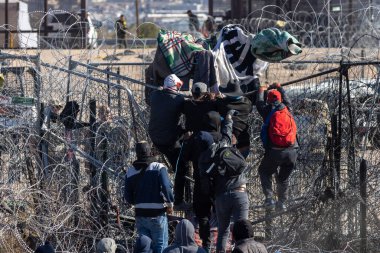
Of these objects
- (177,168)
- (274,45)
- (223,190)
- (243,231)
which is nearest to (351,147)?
(274,45)

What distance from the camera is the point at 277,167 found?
9953 mm

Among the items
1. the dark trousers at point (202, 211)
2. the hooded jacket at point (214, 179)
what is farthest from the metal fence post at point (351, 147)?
the dark trousers at point (202, 211)

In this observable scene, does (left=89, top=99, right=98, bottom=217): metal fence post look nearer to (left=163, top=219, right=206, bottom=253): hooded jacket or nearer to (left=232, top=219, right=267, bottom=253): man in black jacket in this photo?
(left=163, top=219, right=206, bottom=253): hooded jacket

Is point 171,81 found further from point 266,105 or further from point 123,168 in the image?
point 123,168

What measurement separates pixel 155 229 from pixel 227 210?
683mm

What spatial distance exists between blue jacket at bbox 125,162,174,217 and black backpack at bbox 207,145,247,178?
0.42 m

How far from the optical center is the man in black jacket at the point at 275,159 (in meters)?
9.80

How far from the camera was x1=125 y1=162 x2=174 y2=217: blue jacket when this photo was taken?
352 inches

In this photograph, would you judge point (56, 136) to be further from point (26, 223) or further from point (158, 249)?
point (158, 249)

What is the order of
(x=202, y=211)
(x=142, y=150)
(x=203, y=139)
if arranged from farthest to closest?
(x=202, y=211) → (x=203, y=139) → (x=142, y=150)

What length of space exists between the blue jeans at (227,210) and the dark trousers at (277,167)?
2.96 feet

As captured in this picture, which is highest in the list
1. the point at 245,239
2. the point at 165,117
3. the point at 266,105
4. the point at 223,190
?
the point at 266,105

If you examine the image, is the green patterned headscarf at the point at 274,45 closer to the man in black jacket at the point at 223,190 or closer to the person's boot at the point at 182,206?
the man in black jacket at the point at 223,190

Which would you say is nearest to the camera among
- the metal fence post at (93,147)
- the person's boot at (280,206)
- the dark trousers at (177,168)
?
the dark trousers at (177,168)
